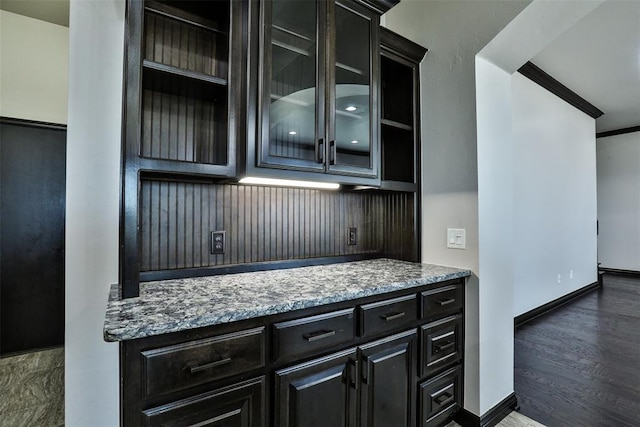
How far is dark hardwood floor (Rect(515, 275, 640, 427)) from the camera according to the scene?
1976mm

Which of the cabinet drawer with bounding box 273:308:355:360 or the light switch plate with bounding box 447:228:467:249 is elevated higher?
the light switch plate with bounding box 447:228:467:249

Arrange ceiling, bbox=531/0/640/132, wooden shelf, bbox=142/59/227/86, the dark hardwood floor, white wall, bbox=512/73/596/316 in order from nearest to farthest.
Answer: wooden shelf, bbox=142/59/227/86
the dark hardwood floor
ceiling, bbox=531/0/640/132
white wall, bbox=512/73/596/316

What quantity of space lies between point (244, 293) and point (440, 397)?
4.38 feet

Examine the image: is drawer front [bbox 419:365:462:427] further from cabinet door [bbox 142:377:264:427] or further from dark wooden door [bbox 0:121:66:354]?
dark wooden door [bbox 0:121:66:354]

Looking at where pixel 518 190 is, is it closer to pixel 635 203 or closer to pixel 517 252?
pixel 517 252

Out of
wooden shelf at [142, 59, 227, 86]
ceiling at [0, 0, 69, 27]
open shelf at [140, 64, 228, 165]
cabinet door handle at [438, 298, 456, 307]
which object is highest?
ceiling at [0, 0, 69, 27]

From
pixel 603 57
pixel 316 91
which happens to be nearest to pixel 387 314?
pixel 316 91

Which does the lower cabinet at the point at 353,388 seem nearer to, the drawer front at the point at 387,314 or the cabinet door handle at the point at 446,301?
the drawer front at the point at 387,314

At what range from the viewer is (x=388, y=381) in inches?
59.0

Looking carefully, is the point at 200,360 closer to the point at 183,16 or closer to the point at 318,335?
the point at 318,335

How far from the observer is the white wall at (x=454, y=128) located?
187 centimetres

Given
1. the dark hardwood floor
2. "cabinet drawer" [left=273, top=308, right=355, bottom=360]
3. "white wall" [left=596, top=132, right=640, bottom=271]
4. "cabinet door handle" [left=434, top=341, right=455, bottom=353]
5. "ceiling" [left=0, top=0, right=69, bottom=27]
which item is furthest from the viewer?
"white wall" [left=596, top=132, right=640, bottom=271]

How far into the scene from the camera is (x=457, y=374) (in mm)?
1889

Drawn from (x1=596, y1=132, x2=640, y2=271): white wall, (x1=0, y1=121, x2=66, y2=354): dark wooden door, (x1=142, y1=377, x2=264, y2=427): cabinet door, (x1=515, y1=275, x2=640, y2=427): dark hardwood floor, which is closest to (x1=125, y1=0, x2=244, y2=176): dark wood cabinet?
(x1=142, y1=377, x2=264, y2=427): cabinet door
